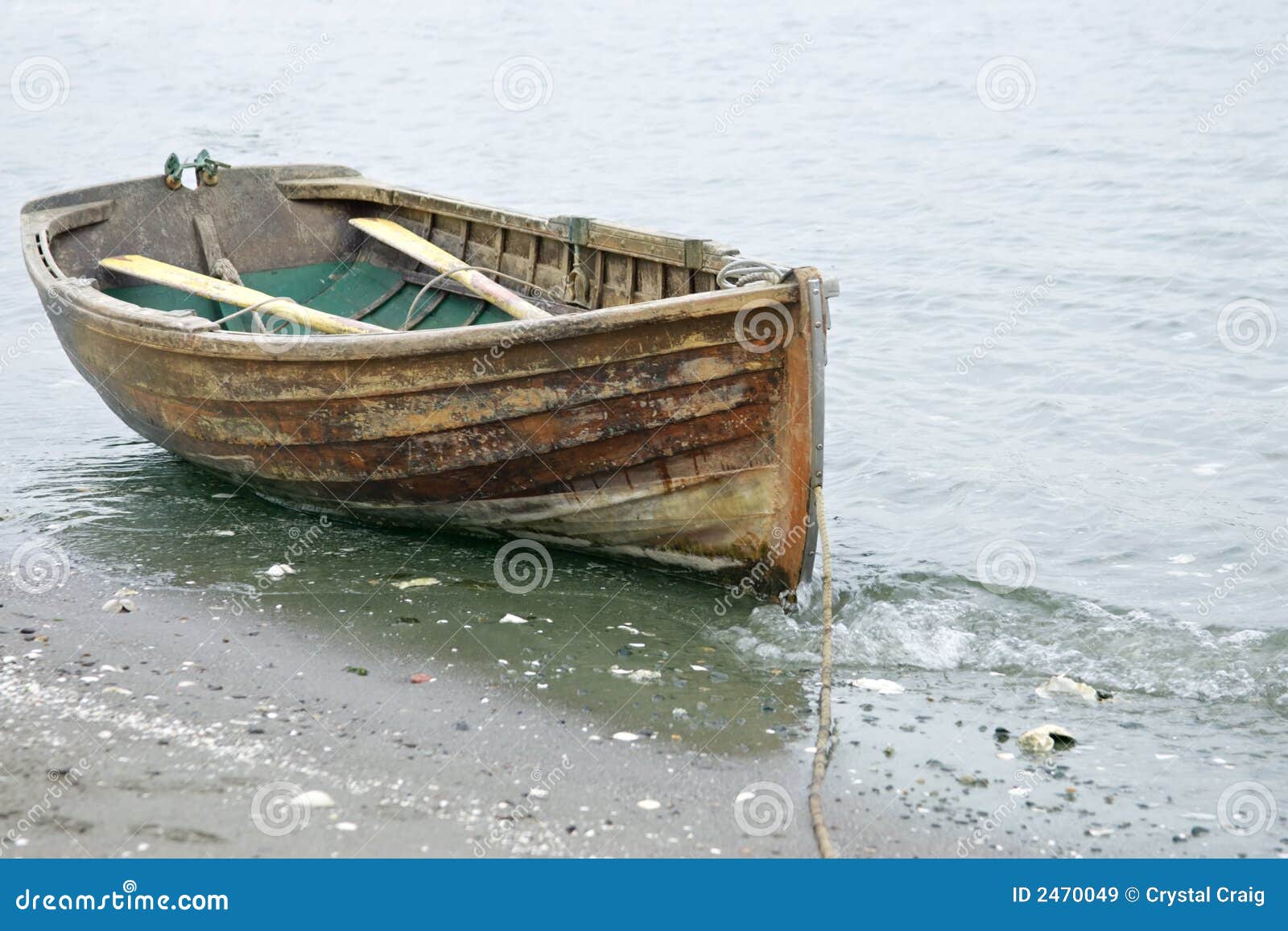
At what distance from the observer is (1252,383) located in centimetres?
991

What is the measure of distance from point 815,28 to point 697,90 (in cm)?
408

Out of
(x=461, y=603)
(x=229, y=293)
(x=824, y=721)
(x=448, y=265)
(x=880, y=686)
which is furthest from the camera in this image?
(x=448, y=265)

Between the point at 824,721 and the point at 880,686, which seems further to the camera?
the point at 880,686

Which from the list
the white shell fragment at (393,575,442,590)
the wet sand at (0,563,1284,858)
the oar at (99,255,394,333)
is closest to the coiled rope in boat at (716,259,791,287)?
the oar at (99,255,394,333)

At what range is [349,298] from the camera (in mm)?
9477

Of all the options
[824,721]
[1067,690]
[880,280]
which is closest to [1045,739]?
[1067,690]

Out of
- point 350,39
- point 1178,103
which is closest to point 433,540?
point 1178,103

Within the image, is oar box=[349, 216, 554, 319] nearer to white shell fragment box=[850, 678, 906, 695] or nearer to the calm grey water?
the calm grey water

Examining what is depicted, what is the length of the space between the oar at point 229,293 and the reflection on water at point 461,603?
112 cm

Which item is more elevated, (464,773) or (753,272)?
(753,272)

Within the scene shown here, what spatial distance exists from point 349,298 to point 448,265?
168cm

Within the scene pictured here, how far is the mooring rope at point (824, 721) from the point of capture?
4444mm

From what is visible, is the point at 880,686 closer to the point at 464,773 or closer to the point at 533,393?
the point at 464,773

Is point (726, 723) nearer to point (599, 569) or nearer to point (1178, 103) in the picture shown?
point (599, 569)
